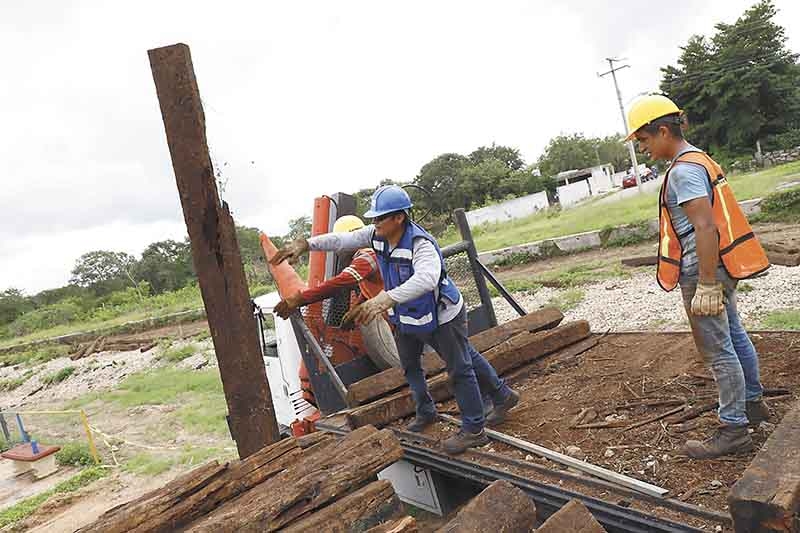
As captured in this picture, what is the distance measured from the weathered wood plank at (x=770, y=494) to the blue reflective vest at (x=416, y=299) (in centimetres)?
168

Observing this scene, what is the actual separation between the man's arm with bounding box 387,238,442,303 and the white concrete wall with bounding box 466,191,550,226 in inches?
1167

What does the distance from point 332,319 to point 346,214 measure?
101cm

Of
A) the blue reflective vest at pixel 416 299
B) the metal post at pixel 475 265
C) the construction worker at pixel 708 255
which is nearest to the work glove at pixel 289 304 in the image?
the blue reflective vest at pixel 416 299

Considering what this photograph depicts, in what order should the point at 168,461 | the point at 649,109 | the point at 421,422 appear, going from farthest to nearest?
1. the point at 168,461
2. the point at 421,422
3. the point at 649,109

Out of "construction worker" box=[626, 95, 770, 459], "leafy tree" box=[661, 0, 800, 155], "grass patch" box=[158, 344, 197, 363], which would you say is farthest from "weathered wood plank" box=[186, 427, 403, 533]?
"leafy tree" box=[661, 0, 800, 155]

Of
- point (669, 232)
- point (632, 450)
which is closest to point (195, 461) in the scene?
point (632, 450)

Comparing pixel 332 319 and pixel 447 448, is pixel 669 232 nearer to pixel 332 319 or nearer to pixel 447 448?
pixel 447 448

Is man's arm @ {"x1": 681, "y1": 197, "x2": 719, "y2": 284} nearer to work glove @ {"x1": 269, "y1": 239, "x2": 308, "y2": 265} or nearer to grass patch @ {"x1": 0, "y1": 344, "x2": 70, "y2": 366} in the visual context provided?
work glove @ {"x1": 269, "y1": 239, "x2": 308, "y2": 265}

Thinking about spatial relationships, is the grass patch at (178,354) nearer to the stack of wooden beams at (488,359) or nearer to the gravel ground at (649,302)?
the gravel ground at (649,302)

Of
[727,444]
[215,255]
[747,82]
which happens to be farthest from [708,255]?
[747,82]

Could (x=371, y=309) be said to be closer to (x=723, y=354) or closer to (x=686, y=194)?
(x=686, y=194)

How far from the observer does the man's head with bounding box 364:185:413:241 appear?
10.7ft

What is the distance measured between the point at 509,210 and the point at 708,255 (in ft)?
109

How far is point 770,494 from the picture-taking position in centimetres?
189
